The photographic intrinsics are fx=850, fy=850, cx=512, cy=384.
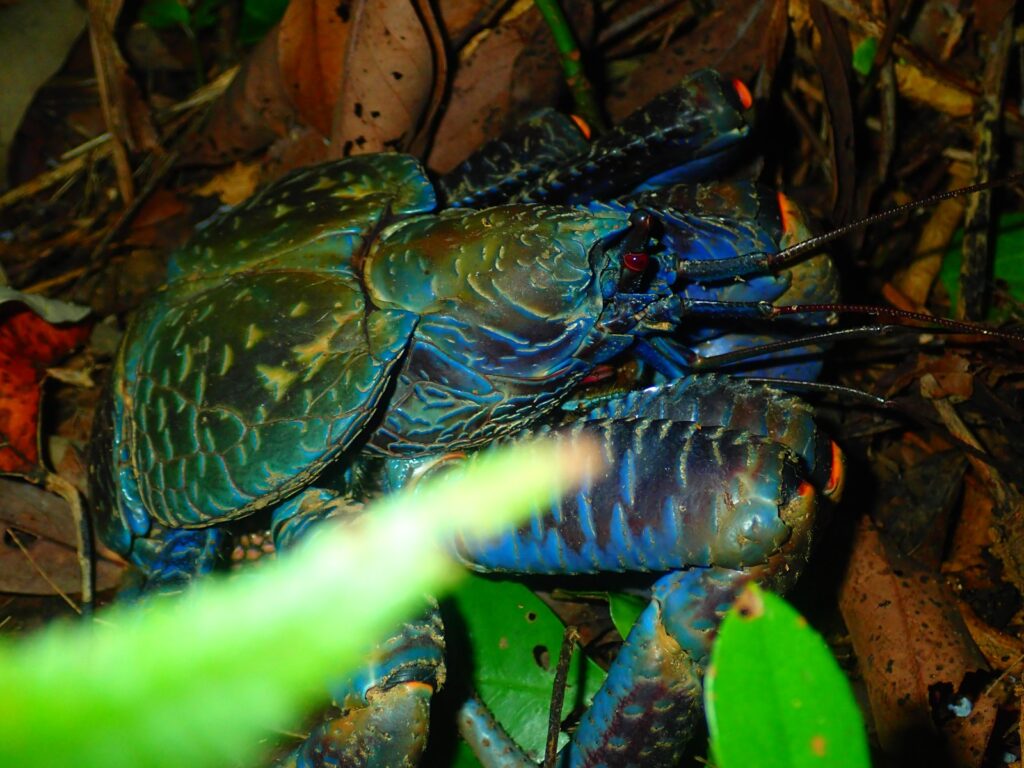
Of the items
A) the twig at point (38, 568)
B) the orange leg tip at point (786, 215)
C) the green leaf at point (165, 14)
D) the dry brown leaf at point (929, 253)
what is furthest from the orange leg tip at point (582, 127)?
the twig at point (38, 568)

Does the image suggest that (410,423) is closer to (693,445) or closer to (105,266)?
(693,445)

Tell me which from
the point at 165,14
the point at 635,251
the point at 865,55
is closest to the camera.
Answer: the point at 635,251

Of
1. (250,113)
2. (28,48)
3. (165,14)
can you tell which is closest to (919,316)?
(250,113)

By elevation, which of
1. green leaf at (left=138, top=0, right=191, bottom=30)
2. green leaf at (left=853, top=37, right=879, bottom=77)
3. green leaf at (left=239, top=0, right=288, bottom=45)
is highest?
green leaf at (left=138, top=0, right=191, bottom=30)

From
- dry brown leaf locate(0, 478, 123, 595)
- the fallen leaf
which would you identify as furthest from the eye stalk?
the fallen leaf

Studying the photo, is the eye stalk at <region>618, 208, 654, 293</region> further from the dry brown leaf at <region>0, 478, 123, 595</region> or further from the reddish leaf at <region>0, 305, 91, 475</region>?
the reddish leaf at <region>0, 305, 91, 475</region>

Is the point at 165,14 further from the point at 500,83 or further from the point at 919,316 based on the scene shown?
the point at 919,316
